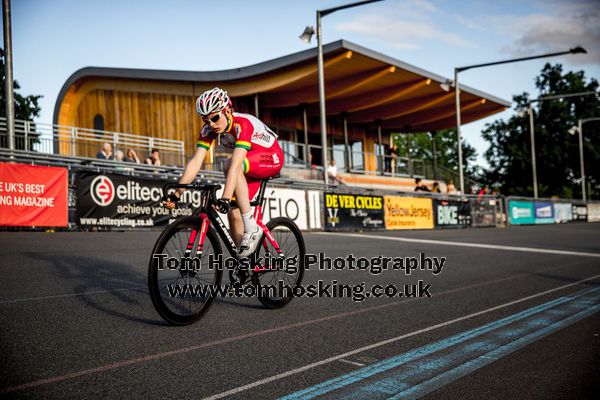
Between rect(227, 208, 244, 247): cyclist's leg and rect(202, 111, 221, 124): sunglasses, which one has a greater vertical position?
rect(202, 111, 221, 124): sunglasses

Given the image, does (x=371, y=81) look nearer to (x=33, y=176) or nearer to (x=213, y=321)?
(x=33, y=176)

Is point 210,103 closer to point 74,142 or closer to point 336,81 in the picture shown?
point 74,142

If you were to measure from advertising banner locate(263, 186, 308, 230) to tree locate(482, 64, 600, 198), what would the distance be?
5498cm

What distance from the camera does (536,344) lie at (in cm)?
412

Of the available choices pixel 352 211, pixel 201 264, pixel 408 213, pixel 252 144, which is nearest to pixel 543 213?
pixel 408 213

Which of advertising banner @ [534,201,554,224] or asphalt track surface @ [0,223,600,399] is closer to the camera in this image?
asphalt track surface @ [0,223,600,399]

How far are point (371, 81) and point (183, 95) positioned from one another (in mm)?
10757

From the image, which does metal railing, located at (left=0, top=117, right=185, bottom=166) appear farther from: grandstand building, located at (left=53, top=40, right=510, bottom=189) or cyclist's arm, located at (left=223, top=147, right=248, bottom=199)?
cyclist's arm, located at (left=223, top=147, right=248, bottom=199)

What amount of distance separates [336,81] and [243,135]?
2723 cm

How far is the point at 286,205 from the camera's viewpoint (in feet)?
52.3

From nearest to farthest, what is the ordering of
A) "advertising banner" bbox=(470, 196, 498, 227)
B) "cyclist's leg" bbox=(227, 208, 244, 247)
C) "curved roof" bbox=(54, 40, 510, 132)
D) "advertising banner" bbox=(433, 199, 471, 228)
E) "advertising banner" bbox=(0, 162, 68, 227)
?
"cyclist's leg" bbox=(227, 208, 244, 247) < "advertising banner" bbox=(0, 162, 68, 227) < "advertising banner" bbox=(433, 199, 471, 228) < "advertising banner" bbox=(470, 196, 498, 227) < "curved roof" bbox=(54, 40, 510, 132)

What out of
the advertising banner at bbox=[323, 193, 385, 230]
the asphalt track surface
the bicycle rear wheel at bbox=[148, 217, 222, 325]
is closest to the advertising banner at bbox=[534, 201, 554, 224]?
the advertising banner at bbox=[323, 193, 385, 230]

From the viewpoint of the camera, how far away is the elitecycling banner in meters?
11.9

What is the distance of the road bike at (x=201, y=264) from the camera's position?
4129 mm
